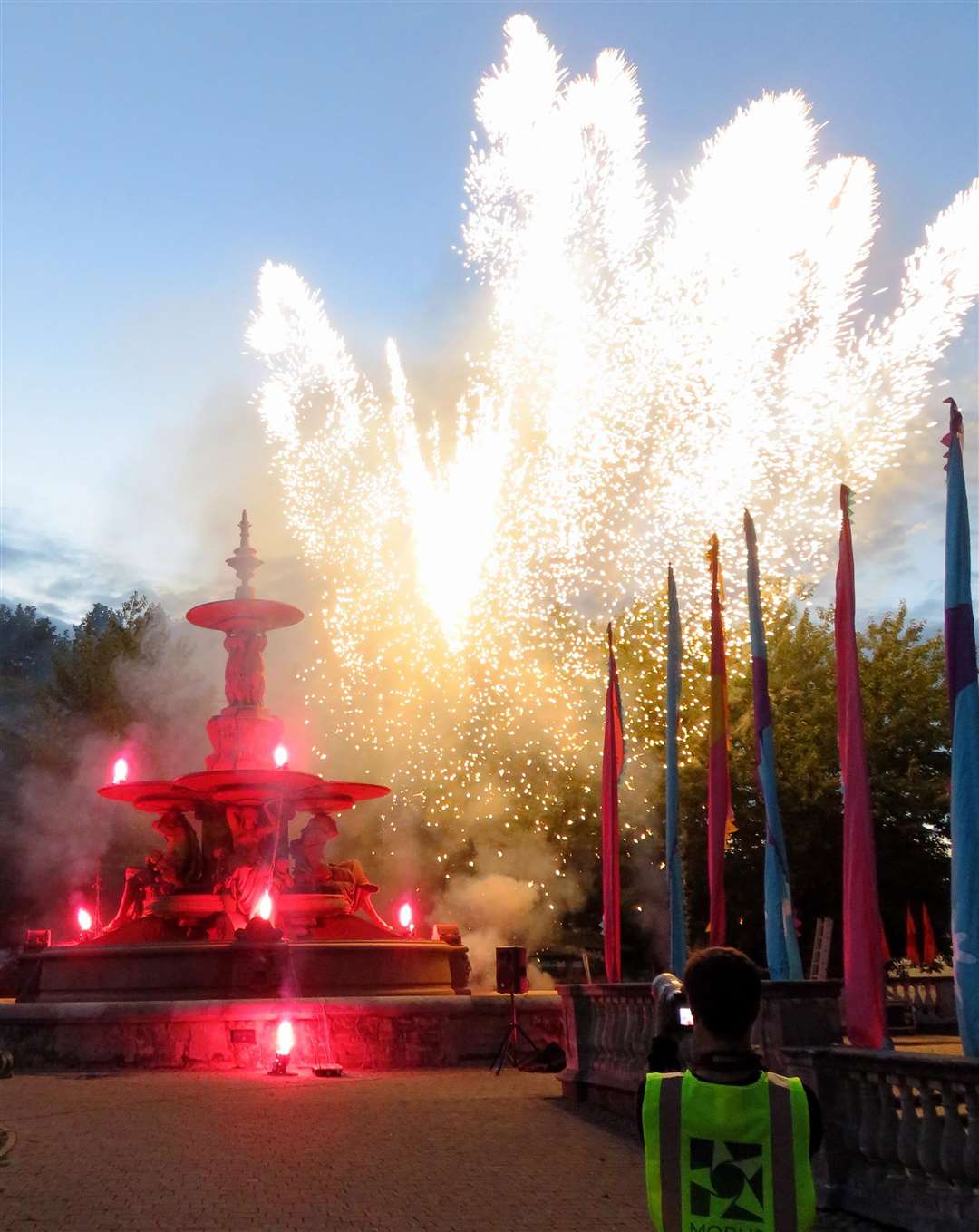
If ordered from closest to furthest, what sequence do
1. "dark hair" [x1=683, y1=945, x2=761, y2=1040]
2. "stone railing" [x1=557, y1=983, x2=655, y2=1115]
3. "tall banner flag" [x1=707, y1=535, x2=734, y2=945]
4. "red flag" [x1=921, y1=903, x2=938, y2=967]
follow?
"dark hair" [x1=683, y1=945, x2=761, y2=1040], "stone railing" [x1=557, y1=983, x2=655, y2=1115], "tall banner flag" [x1=707, y1=535, x2=734, y2=945], "red flag" [x1=921, y1=903, x2=938, y2=967]

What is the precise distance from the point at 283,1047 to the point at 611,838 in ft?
17.3

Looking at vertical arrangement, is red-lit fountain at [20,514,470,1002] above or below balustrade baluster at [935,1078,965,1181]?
above

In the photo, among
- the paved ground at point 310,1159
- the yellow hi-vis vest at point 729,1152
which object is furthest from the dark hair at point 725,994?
the paved ground at point 310,1159

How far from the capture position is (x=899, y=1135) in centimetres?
833

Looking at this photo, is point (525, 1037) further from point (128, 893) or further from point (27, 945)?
point (27, 945)

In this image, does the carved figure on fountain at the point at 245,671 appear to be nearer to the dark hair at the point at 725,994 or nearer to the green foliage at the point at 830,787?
the green foliage at the point at 830,787

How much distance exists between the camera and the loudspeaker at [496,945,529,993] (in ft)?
57.8

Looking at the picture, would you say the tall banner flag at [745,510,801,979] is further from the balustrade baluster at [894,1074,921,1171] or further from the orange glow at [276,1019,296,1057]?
the orange glow at [276,1019,296,1057]

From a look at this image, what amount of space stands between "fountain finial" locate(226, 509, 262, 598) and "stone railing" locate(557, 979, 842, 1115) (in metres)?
14.5

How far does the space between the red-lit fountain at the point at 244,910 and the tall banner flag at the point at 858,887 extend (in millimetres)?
11252

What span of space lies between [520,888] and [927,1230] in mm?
35810

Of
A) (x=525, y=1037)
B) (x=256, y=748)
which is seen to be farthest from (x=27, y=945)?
(x=525, y=1037)

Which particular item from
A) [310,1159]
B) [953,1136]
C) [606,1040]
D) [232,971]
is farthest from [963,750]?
[232,971]

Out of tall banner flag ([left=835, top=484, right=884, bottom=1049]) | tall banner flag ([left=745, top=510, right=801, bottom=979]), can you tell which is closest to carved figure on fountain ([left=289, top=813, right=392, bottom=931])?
tall banner flag ([left=745, top=510, right=801, bottom=979])
